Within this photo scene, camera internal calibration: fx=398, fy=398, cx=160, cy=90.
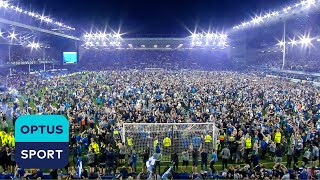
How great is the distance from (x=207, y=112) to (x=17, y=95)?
18.9 m

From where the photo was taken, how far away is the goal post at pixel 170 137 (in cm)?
1773

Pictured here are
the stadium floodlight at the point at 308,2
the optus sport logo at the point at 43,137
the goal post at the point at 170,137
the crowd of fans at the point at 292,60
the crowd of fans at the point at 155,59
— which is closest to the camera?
the optus sport logo at the point at 43,137

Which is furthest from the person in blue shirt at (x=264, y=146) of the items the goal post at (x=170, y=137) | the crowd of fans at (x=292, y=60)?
the crowd of fans at (x=292, y=60)

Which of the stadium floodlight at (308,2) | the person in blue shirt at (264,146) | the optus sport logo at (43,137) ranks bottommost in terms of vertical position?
the person in blue shirt at (264,146)

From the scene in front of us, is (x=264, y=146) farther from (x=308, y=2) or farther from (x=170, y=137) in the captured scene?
(x=308, y=2)

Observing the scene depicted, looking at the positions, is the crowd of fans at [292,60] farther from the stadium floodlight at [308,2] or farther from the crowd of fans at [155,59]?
the stadium floodlight at [308,2]

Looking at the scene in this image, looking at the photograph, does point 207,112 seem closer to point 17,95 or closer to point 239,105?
point 239,105

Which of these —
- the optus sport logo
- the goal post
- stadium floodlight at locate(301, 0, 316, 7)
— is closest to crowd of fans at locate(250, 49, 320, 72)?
stadium floodlight at locate(301, 0, 316, 7)

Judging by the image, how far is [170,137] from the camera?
18.2m

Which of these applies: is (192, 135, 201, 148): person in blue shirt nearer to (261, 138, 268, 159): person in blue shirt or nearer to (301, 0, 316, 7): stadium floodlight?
(261, 138, 268, 159): person in blue shirt

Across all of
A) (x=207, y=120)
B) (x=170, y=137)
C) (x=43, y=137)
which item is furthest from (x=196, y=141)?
(x=43, y=137)

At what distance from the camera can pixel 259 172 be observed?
13539 millimetres

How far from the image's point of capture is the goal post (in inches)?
698

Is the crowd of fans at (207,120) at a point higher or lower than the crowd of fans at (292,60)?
lower
